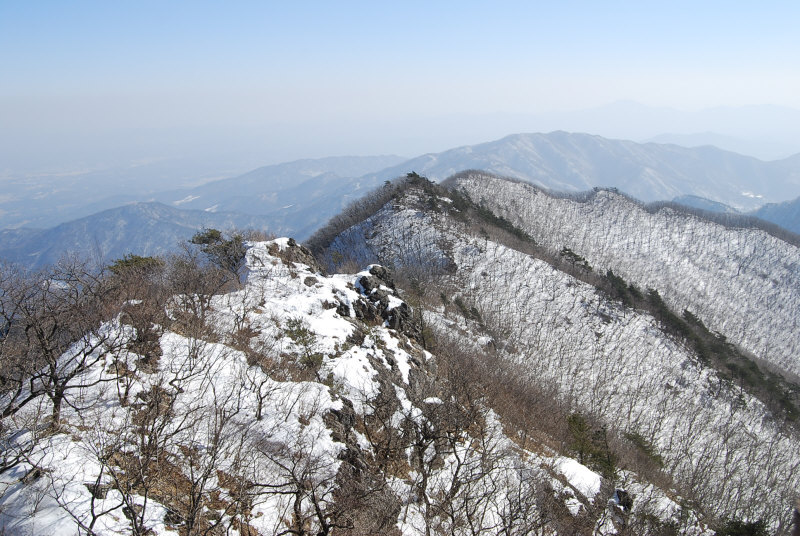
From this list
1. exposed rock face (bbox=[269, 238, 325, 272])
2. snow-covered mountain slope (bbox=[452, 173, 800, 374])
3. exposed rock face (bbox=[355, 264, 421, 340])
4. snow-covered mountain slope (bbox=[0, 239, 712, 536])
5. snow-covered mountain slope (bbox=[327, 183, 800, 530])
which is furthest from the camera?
snow-covered mountain slope (bbox=[452, 173, 800, 374])

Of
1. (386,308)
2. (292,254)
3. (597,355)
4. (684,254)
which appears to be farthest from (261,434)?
(684,254)

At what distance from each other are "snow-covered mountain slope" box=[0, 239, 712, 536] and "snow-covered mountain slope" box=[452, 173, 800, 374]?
71.5m

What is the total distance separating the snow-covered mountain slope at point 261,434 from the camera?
764cm

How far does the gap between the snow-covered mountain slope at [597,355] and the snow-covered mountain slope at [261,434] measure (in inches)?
675

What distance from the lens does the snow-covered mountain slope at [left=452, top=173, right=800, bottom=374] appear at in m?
77.2

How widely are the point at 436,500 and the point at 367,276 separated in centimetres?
1656

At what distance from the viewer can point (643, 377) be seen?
48.3 metres

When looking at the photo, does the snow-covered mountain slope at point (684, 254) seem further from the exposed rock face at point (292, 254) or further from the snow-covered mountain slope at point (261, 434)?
the snow-covered mountain slope at point (261, 434)

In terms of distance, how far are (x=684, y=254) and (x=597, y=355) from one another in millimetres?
68399

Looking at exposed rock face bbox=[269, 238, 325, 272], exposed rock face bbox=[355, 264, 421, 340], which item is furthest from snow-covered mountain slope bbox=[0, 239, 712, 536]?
exposed rock face bbox=[269, 238, 325, 272]

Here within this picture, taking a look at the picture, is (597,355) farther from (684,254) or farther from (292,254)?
(684,254)

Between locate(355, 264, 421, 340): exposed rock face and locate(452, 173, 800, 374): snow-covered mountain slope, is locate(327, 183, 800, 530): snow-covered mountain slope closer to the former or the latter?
locate(355, 264, 421, 340): exposed rock face

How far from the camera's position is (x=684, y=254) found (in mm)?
97375

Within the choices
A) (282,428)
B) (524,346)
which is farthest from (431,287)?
(282,428)
